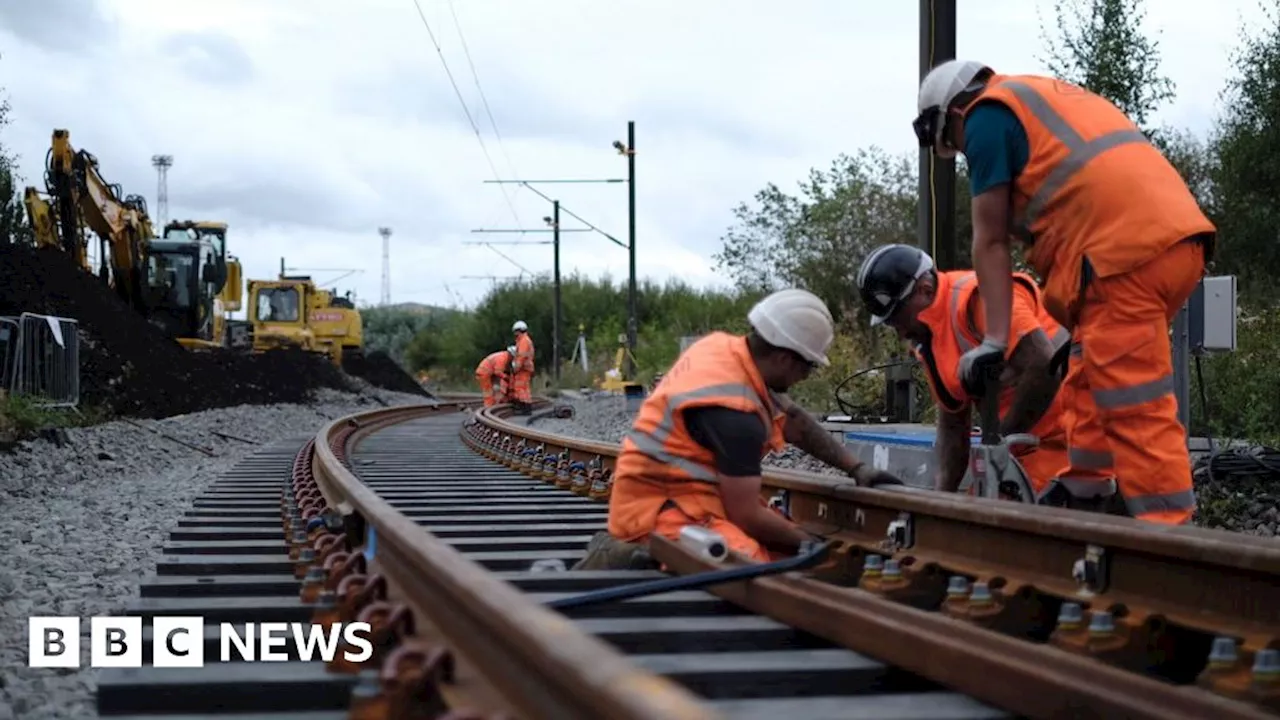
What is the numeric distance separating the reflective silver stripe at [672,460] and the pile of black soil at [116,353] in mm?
13936

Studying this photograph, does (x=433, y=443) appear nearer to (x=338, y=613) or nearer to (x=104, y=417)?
(x=104, y=417)

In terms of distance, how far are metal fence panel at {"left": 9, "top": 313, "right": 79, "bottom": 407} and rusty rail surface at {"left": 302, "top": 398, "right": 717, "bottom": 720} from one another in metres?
12.0

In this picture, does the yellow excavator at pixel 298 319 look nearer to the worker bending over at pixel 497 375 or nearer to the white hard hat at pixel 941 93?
the worker bending over at pixel 497 375

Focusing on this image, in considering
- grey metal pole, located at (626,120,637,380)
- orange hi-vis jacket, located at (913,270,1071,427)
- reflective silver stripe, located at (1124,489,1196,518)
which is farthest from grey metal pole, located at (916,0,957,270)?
grey metal pole, located at (626,120,637,380)

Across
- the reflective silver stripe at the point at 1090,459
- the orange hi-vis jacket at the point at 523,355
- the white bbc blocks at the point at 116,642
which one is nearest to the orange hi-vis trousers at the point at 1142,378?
the reflective silver stripe at the point at 1090,459

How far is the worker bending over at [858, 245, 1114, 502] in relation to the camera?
4.89 metres

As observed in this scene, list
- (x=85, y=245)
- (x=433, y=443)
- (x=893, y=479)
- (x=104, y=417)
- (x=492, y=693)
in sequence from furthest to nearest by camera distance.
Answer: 1. (x=85, y=245)
2. (x=104, y=417)
3. (x=433, y=443)
4. (x=893, y=479)
5. (x=492, y=693)

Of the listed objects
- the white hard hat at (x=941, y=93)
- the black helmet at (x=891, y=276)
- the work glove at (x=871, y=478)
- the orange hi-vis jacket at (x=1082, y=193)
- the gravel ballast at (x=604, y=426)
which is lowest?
the gravel ballast at (x=604, y=426)

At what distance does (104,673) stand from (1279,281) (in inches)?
1017

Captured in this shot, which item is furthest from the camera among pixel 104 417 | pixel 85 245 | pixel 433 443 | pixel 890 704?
pixel 85 245

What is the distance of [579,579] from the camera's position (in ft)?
12.8

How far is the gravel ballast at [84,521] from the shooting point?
3936 millimetres

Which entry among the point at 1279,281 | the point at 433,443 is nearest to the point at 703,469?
the point at 433,443

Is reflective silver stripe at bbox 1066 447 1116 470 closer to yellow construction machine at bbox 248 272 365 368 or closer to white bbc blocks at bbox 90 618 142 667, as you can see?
white bbc blocks at bbox 90 618 142 667
